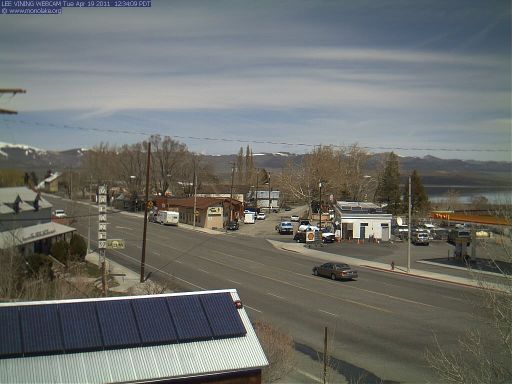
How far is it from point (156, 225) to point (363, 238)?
2631 centimetres

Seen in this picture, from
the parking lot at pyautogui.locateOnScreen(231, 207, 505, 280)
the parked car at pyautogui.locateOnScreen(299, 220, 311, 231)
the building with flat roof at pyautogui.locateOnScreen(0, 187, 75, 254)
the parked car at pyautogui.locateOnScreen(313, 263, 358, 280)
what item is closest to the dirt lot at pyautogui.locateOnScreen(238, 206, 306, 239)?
the parking lot at pyautogui.locateOnScreen(231, 207, 505, 280)

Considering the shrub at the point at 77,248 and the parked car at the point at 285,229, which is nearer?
the shrub at the point at 77,248

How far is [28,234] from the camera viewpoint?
27.9 m

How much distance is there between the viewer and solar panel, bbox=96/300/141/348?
8789mm

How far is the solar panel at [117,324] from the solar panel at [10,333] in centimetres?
135

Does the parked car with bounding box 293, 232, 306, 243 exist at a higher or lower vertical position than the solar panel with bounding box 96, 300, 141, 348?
lower

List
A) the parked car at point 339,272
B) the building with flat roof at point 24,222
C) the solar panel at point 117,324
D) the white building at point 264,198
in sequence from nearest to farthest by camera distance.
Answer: the solar panel at point 117,324 < the building with flat roof at point 24,222 < the parked car at point 339,272 < the white building at point 264,198

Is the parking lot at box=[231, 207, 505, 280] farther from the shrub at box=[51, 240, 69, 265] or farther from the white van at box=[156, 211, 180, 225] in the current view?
the shrub at box=[51, 240, 69, 265]

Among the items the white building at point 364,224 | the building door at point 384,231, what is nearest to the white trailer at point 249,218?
the white building at point 364,224

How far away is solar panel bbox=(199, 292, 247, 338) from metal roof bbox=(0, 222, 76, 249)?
1437 centimetres

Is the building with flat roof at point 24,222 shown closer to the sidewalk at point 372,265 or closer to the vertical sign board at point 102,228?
the vertical sign board at point 102,228

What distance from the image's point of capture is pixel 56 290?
18125mm

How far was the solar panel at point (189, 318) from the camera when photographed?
9.32 meters

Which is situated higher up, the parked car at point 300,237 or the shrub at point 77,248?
the shrub at point 77,248
